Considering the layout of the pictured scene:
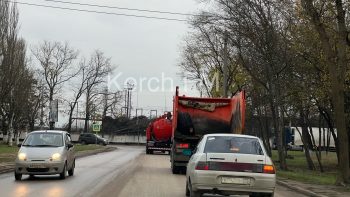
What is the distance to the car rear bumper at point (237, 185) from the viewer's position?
29.3 ft

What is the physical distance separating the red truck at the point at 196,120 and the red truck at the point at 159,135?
1841 cm

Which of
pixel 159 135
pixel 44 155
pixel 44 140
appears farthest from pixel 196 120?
pixel 159 135

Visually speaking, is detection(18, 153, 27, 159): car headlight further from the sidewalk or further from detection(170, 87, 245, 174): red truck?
the sidewalk

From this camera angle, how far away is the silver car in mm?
14078

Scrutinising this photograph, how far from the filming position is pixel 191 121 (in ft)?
59.1

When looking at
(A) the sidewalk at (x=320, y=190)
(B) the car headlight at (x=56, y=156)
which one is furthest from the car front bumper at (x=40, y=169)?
(A) the sidewalk at (x=320, y=190)

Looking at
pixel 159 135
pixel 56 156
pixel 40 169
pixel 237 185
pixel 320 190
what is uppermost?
pixel 159 135

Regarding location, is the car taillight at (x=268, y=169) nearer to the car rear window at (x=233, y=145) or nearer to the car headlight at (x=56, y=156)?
the car rear window at (x=233, y=145)

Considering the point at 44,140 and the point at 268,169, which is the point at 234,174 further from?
the point at 44,140

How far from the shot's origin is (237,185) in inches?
352

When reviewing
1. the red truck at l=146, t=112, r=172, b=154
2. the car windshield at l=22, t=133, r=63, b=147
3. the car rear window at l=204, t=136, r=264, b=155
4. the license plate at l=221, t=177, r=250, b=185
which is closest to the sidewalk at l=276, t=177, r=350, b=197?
the car rear window at l=204, t=136, r=264, b=155

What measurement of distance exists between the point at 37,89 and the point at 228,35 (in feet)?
146

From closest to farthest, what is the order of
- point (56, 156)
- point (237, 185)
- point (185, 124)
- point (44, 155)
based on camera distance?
point (237, 185) < point (44, 155) < point (56, 156) < point (185, 124)

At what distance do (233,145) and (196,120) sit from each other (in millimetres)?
8984
